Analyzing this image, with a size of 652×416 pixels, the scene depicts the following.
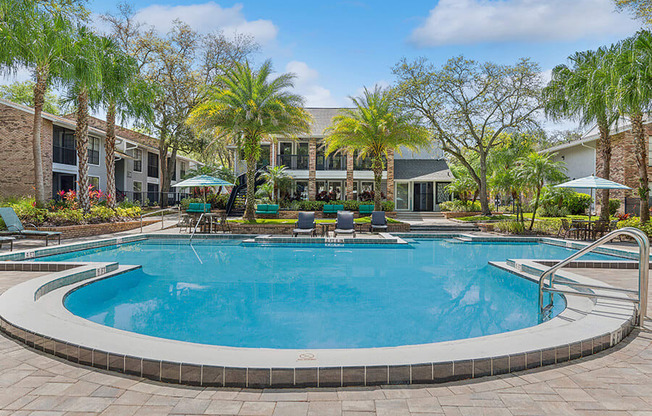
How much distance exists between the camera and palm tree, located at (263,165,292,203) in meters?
26.1

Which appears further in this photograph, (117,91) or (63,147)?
(63,147)

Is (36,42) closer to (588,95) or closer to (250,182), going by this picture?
(250,182)

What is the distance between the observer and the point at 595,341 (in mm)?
3783

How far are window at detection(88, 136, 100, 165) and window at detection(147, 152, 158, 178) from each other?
7631 millimetres

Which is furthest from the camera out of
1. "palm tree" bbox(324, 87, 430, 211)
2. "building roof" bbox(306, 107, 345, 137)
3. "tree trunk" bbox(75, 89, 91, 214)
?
"building roof" bbox(306, 107, 345, 137)

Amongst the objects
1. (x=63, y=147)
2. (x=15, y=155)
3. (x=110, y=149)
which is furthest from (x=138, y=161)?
(x=110, y=149)

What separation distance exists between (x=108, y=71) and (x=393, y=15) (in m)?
12.3

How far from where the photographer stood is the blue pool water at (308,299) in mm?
5117

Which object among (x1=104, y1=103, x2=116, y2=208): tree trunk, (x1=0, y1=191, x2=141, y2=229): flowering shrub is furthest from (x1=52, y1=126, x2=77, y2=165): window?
(x1=0, y1=191, x2=141, y2=229): flowering shrub

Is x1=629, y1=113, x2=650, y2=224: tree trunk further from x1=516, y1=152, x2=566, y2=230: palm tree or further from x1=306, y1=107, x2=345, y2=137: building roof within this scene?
x1=306, y1=107, x2=345, y2=137: building roof

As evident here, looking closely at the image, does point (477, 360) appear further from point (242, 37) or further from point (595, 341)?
point (242, 37)

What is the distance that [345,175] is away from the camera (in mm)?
28594

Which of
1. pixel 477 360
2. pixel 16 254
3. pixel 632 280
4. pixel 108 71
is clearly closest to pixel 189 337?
pixel 477 360

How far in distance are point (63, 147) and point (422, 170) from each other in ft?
78.2
